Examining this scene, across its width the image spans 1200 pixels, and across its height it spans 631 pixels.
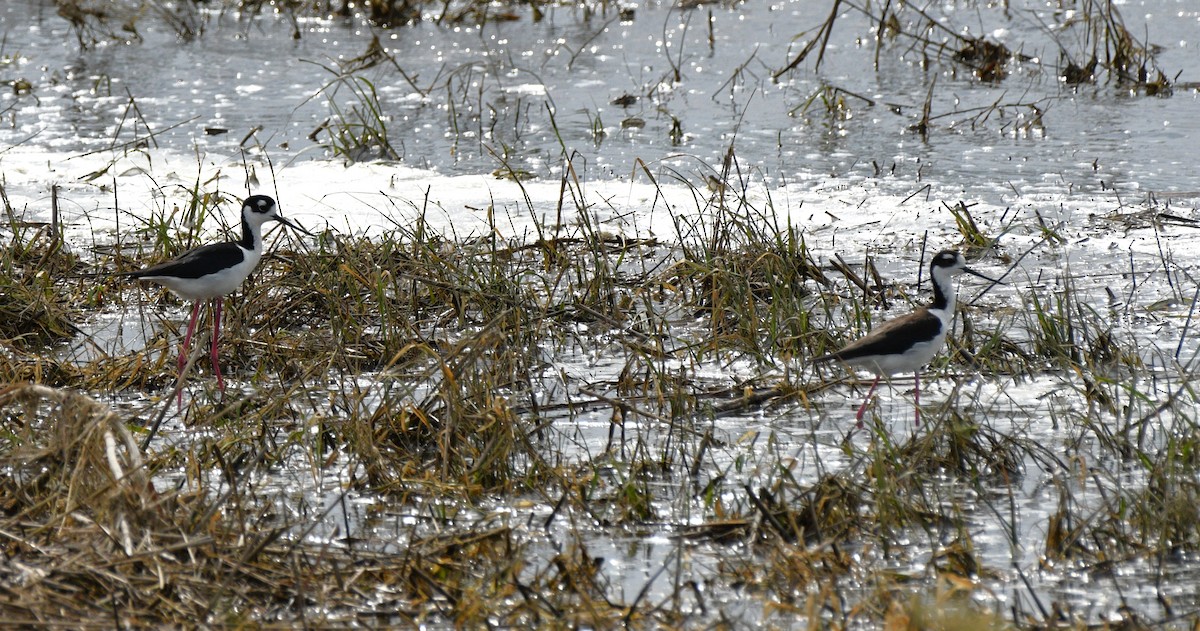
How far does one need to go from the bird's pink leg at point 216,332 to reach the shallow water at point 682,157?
0.38m

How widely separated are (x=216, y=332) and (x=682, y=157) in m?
4.41

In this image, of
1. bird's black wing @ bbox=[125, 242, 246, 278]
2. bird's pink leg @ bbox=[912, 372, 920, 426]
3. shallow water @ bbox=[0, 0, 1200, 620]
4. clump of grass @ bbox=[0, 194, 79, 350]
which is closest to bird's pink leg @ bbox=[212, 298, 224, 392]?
bird's black wing @ bbox=[125, 242, 246, 278]

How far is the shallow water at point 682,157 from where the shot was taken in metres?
5.06

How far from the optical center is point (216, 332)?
20.3 ft

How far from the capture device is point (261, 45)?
45.6 feet

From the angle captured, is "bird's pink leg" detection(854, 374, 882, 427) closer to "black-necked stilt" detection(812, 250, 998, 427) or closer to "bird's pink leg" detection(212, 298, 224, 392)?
"black-necked stilt" detection(812, 250, 998, 427)

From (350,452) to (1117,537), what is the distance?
245cm

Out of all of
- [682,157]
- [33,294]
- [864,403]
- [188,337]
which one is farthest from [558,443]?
[682,157]

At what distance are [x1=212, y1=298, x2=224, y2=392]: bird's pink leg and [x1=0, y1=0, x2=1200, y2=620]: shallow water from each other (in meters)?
0.38

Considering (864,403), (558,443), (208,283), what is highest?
(208,283)

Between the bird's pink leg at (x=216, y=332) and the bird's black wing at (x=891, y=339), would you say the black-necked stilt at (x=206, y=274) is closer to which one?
the bird's pink leg at (x=216, y=332)

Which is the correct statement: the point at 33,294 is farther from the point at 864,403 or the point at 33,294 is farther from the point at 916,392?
the point at 916,392

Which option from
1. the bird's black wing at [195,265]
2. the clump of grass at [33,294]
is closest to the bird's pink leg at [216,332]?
the bird's black wing at [195,265]

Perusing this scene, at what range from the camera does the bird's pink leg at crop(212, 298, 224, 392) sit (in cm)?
591
